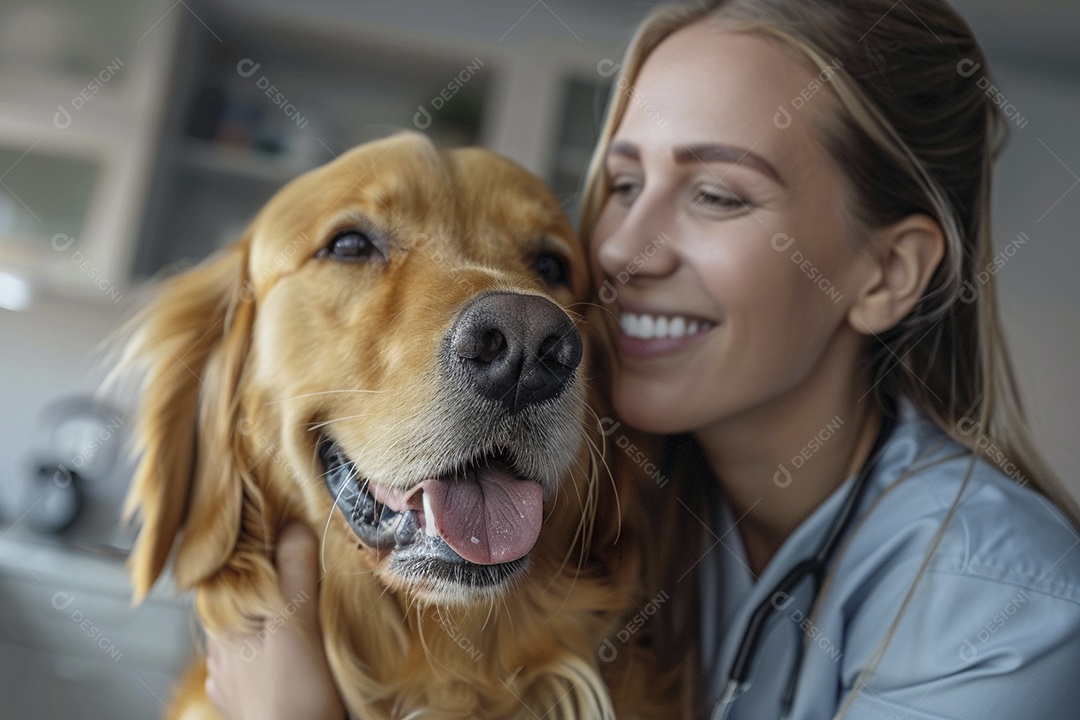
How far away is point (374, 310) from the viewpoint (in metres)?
0.71

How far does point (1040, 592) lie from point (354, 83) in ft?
4.31

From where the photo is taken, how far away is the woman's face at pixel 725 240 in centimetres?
82

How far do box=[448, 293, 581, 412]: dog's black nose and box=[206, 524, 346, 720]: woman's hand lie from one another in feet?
1.02

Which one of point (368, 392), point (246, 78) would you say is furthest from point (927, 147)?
point (246, 78)

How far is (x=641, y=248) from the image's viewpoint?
0.83 metres

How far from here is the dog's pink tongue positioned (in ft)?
2.08

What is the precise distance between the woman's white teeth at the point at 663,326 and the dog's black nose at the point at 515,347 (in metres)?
0.26

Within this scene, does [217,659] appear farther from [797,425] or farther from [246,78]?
[246,78]

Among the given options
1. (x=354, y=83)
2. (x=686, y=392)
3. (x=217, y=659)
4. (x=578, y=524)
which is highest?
(x=354, y=83)
